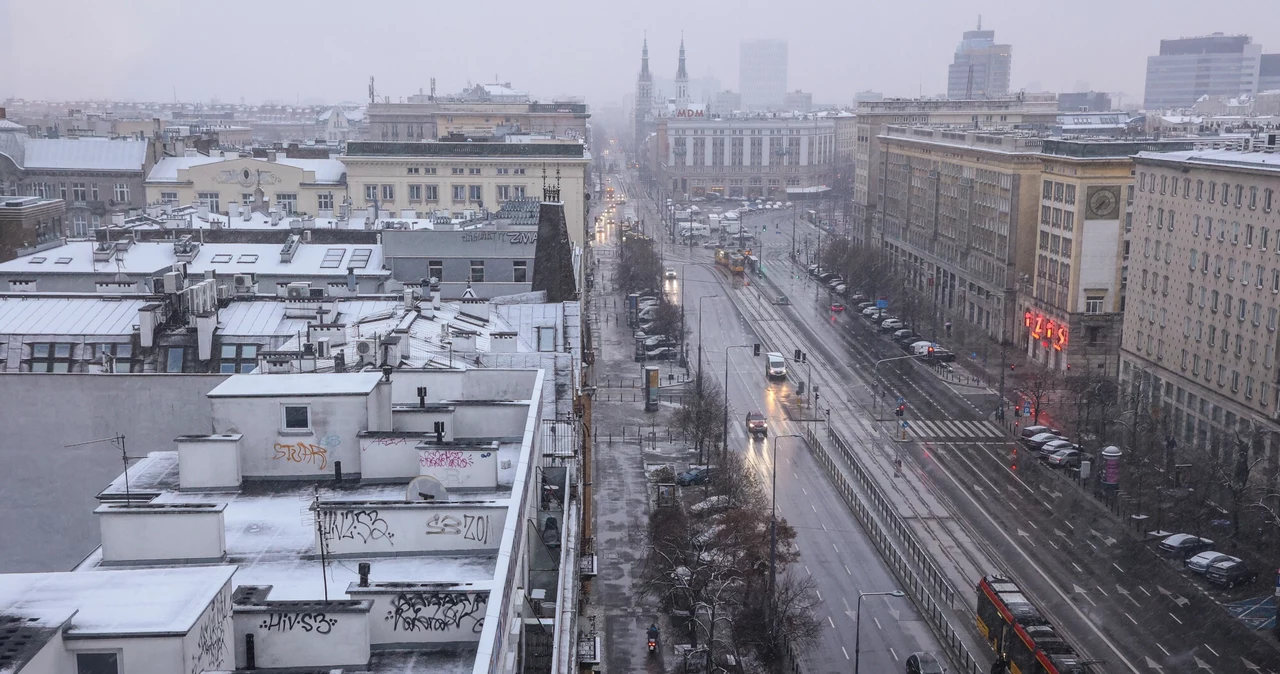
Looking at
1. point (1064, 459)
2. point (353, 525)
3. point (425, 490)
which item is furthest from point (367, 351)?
point (1064, 459)

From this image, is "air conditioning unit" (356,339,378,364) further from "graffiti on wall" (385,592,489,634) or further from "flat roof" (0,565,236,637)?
"flat roof" (0,565,236,637)

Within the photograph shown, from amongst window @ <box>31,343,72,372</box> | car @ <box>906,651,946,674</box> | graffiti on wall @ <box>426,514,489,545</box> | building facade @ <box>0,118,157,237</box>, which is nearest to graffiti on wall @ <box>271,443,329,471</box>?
graffiti on wall @ <box>426,514,489,545</box>

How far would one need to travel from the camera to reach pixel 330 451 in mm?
25062

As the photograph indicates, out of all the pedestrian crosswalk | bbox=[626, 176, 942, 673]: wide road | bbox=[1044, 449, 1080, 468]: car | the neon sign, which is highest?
the neon sign

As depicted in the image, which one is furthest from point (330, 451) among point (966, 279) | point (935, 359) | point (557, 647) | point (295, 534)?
point (966, 279)

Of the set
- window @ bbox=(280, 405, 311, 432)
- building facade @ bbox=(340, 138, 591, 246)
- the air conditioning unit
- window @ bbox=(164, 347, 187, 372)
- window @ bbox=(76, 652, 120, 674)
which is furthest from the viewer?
building facade @ bbox=(340, 138, 591, 246)

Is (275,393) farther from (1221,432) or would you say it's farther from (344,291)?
(1221,432)

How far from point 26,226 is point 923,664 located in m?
56.5

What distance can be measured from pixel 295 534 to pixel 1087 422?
54.2 meters

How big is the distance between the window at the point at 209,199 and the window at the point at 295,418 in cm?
7531

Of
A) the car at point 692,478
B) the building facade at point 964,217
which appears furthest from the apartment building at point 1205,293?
the car at point 692,478

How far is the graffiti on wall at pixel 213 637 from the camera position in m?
15.2

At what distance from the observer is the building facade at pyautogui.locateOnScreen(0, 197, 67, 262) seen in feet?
230

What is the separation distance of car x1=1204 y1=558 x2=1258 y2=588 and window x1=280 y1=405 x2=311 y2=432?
1396 inches
